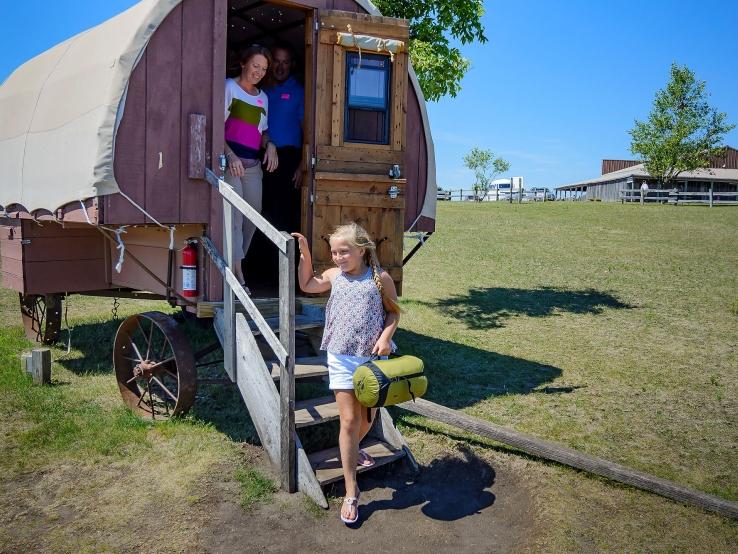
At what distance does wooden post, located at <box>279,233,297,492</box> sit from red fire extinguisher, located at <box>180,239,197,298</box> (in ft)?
5.60

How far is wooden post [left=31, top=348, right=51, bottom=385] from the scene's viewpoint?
6992 millimetres

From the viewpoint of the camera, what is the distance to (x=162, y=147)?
5777mm

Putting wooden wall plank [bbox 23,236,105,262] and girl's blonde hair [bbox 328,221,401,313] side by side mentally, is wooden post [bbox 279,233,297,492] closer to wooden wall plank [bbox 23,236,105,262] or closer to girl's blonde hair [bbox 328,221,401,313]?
girl's blonde hair [bbox 328,221,401,313]

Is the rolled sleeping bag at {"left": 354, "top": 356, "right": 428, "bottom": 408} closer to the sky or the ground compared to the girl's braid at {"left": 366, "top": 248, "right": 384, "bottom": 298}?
closer to the ground

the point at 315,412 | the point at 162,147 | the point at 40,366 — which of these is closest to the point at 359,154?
the point at 162,147

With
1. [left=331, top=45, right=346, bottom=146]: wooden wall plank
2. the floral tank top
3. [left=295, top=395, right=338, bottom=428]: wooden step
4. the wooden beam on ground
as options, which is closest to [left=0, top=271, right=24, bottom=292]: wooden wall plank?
[left=331, top=45, right=346, bottom=146]: wooden wall plank

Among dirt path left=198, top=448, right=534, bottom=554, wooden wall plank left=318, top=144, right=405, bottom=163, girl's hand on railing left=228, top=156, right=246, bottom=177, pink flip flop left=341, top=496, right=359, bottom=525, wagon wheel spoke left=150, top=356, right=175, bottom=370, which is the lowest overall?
dirt path left=198, top=448, right=534, bottom=554

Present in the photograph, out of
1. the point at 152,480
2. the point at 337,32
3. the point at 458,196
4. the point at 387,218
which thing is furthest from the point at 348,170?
the point at 458,196

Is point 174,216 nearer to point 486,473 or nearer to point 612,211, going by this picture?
point 486,473

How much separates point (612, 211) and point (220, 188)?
1079 inches

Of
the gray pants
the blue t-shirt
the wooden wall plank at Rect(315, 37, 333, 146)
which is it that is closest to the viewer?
the gray pants

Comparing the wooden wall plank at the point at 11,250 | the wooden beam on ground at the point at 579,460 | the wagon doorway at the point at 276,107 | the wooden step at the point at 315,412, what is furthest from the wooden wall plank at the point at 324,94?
the wooden wall plank at the point at 11,250

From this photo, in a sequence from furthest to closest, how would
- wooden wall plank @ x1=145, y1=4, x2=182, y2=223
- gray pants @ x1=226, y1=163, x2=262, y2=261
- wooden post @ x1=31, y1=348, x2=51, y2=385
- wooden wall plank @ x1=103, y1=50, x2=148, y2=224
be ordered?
wooden post @ x1=31, y1=348, x2=51, y2=385
gray pants @ x1=226, y1=163, x2=262, y2=261
wooden wall plank @ x1=145, y1=4, x2=182, y2=223
wooden wall plank @ x1=103, y1=50, x2=148, y2=224

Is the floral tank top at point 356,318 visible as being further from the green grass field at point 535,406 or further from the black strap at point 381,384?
the green grass field at point 535,406
